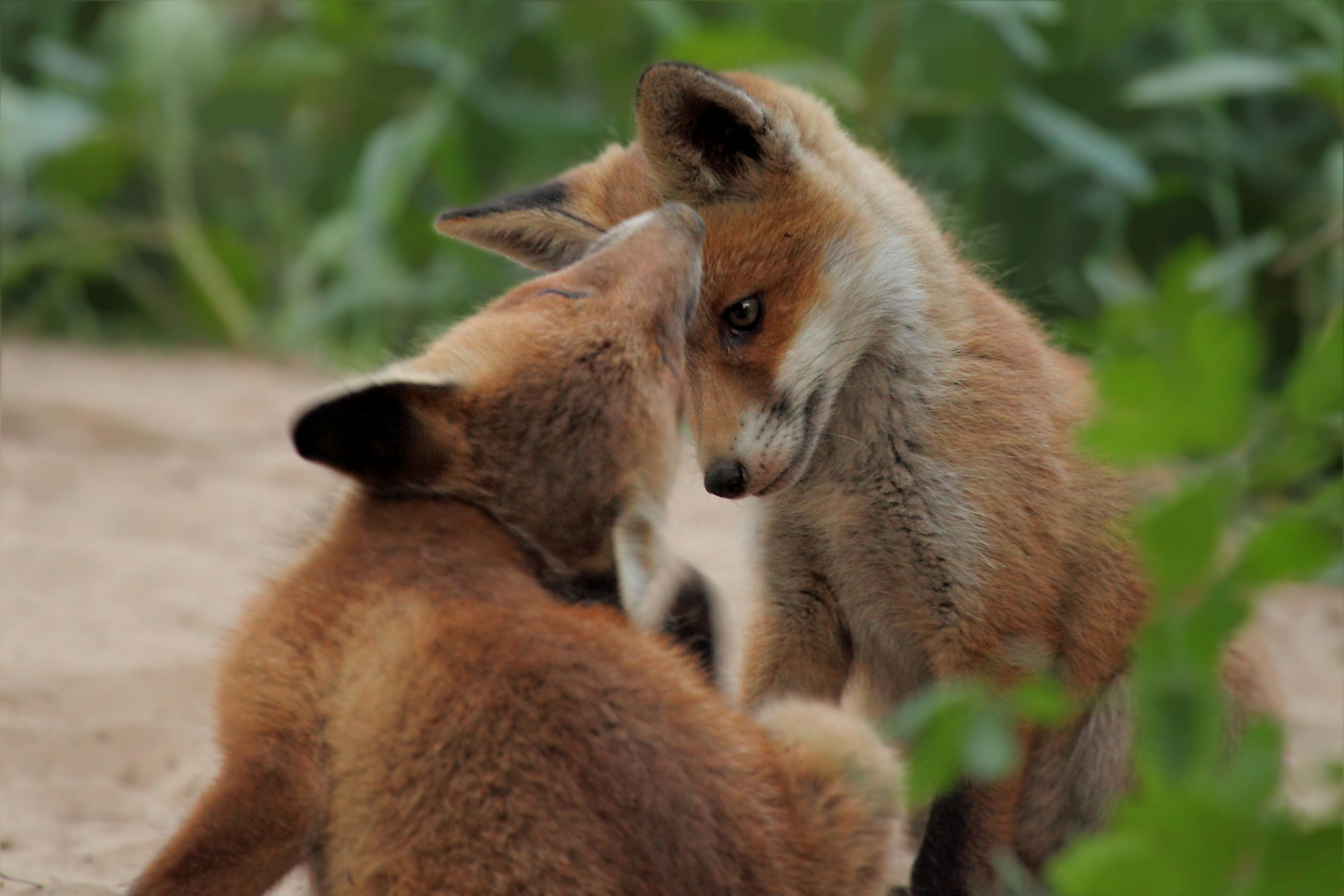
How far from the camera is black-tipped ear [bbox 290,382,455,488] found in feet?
7.64

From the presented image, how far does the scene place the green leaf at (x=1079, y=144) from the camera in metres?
6.05

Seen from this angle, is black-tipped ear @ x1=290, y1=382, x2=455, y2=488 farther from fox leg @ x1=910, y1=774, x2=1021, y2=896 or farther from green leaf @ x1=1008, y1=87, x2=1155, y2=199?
green leaf @ x1=1008, y1=87, x2=1155, y2=199

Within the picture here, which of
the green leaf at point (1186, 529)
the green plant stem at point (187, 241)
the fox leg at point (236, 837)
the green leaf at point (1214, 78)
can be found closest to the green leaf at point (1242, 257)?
the green leaf at point (1214, 78)

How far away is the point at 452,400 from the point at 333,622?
0.44 meters

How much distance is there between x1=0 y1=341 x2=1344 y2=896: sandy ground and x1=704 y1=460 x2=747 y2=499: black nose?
1.56 feet

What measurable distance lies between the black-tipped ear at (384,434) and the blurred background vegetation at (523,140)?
0.99m

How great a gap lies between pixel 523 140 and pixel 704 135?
4.38 m

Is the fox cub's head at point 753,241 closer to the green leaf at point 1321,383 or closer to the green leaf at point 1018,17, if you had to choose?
the green leaf at point 1321,383

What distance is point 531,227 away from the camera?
9.98ft

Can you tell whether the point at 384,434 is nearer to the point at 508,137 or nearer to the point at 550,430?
the point at 550,430

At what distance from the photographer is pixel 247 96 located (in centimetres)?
825

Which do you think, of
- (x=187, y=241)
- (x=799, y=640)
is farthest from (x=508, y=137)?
(x=799, y=640)

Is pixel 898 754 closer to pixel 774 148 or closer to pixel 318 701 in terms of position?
pixel 318 701

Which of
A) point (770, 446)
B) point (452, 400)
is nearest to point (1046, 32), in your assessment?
point (770, 446)
